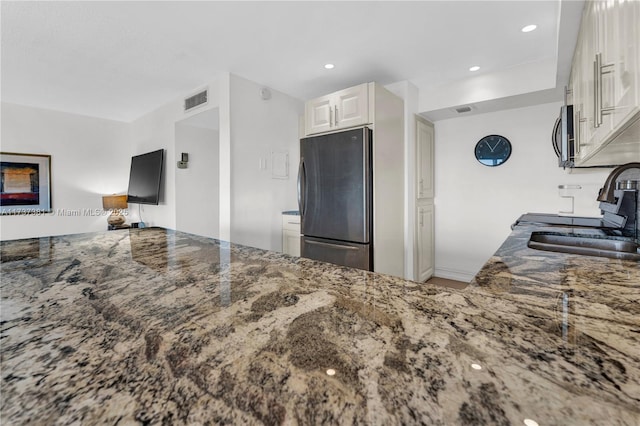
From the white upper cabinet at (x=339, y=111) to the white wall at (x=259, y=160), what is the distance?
53 centimetres

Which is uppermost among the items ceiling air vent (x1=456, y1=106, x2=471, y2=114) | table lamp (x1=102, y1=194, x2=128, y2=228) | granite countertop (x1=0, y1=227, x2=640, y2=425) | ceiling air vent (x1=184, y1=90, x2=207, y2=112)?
ceiling air vent (x1=184, y1=90, x2=207, y2=112)

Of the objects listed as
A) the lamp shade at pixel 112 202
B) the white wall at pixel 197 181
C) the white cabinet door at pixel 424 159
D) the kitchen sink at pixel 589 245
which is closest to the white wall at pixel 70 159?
the lamp shade at pixel 112 202

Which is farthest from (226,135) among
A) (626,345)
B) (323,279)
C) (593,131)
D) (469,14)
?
(626,345)

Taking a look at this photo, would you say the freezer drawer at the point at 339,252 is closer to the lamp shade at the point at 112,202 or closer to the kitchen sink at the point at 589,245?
the kitchen sink at the point at 589,245

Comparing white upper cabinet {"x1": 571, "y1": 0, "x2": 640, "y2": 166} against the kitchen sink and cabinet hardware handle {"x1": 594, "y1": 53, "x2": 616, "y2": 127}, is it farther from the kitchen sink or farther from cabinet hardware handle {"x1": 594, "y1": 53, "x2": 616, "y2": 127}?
the kitchen sink

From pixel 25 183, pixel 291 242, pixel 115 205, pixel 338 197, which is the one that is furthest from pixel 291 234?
pixel 25 183

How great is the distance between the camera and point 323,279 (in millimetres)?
803

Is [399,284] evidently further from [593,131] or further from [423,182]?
[423,182]

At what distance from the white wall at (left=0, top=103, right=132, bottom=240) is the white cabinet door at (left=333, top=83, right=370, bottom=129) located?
3.80 m

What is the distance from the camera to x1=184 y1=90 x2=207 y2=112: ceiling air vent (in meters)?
3.14

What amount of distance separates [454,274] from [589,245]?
2291mm

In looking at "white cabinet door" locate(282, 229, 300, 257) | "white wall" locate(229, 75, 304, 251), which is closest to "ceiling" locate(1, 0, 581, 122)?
"white wall" locate(229, 75, 304, 251)

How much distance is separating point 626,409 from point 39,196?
5567 millimetres

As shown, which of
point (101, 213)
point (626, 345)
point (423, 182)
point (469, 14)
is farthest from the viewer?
point (101, 213)
